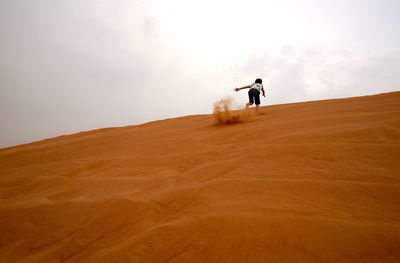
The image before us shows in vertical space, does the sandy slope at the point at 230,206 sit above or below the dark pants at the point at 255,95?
below

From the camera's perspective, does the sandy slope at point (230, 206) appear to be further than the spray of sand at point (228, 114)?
No

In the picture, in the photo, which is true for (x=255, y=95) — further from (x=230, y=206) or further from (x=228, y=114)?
(x=230, y=206)

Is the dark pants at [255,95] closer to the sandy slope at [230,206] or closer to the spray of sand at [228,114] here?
the spray of sand at [228,114]

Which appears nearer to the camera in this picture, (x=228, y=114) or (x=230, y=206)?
(x=230, y=206)

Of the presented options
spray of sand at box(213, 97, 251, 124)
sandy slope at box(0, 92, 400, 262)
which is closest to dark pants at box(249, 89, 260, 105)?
spray of sand at box(213, 97, 251, 124)

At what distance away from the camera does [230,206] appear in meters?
1.26

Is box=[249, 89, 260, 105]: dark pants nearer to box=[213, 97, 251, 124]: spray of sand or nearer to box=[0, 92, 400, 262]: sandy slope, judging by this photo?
box=[213, 97, 251, 124]: spray of sand

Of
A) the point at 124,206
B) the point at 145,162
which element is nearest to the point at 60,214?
the point at 124,206

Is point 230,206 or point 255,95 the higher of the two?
point 255,95

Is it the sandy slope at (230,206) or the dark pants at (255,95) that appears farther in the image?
the dark pants at (255,95)

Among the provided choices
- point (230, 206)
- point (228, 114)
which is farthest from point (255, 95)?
point (230, 206)

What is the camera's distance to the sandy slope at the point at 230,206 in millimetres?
933

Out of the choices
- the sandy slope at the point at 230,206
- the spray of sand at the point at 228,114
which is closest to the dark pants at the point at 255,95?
the spray of sand at the point at 228,114

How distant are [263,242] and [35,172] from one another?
128 inches
